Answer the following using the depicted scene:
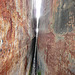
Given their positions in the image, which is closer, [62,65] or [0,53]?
[0,53]

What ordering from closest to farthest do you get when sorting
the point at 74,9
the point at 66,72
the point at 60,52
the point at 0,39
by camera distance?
the point at 0,39 < the point at 74,9 < the point at 66,72 < the point at 60,52

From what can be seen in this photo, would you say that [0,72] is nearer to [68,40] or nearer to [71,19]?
[68,40]

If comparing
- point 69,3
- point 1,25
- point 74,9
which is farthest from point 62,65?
point 1,25

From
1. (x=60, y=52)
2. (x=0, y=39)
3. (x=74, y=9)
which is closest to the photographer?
(x=0, y=39)

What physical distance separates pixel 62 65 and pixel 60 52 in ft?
0.81

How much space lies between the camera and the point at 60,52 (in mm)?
1186

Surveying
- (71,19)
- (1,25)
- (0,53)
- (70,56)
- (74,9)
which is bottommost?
(70,56)

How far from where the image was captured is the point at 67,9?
3.42 ft

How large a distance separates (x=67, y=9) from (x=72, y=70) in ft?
3.44

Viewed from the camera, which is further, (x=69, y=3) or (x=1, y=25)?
(x=69, y=3)

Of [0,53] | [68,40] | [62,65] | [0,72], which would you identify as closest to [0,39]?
[0,53]

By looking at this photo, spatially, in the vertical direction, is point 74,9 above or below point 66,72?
above

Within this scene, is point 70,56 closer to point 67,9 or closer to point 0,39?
point 67,9

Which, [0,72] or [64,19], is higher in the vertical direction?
[64,19]
